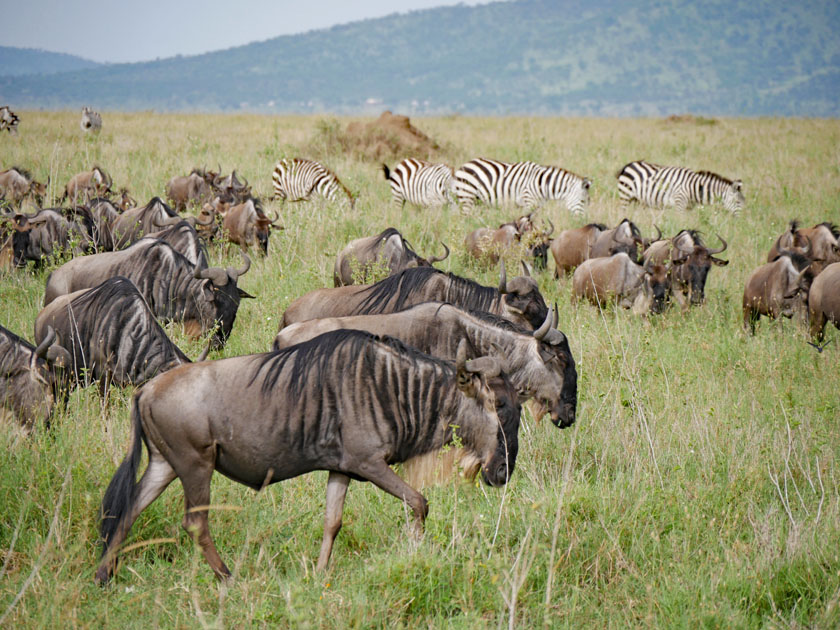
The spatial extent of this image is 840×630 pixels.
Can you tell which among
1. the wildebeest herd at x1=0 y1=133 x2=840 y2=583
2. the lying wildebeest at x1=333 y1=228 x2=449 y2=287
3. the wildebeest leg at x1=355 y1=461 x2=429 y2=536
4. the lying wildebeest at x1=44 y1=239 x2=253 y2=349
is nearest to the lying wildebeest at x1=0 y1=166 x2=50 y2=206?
the wildebeest herd at x1=0 y1=133 x2=840 y2=583

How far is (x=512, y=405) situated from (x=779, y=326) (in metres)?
5.02

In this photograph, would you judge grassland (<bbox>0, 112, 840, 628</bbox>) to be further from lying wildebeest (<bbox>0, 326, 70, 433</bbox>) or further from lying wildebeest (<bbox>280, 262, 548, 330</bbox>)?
lying wildebeest (<bbox>280, 262, 548, 330</bbox>)

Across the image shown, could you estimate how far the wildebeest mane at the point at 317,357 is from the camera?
3.71 metres

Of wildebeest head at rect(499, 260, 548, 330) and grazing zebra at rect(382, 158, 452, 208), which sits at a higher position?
grazing zebra at rect(382, 158, 452, 208)

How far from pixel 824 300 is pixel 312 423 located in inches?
220

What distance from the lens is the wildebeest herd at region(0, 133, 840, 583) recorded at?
3641 mm

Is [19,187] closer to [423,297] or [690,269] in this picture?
[423,297]

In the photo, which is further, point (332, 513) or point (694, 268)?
point (694, 268)

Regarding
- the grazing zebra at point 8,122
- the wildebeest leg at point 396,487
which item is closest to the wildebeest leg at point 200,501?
the wildebeest leg at point 396,487

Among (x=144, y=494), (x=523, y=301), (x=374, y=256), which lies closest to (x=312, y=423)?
(x=144, y=494)

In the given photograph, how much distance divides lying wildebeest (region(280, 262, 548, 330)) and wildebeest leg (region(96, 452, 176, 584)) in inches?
97.6

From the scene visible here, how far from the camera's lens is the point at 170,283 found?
7121 millimetres

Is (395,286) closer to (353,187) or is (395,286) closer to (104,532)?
(104,532)

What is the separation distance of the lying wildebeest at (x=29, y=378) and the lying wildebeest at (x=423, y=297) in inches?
67.9
